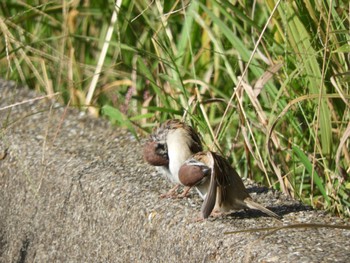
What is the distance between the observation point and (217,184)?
3557 mm

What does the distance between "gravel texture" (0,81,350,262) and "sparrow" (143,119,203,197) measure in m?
0.10

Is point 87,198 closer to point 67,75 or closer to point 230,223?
point 230,223

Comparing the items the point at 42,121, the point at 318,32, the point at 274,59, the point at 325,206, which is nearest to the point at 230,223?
the point at 325,206

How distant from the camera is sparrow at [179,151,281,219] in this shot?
355 cm

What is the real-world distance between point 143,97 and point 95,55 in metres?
0.91

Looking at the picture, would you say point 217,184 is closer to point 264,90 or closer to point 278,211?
point 278,211

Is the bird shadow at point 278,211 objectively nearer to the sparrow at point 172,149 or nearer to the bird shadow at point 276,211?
the bird shadow at point 276,211

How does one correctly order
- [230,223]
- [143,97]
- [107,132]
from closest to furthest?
1. [230,223]
2. [107,132]
3. [143,97]

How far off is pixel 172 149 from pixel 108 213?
372mm

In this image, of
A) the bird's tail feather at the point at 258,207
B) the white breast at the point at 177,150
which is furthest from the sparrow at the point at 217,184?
the white breast at the point at 177,150

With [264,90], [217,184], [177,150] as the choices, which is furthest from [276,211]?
[264,90]

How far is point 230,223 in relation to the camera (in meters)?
3.46

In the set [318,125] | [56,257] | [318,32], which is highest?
[318,32]

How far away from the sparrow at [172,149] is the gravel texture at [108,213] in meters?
0.10
